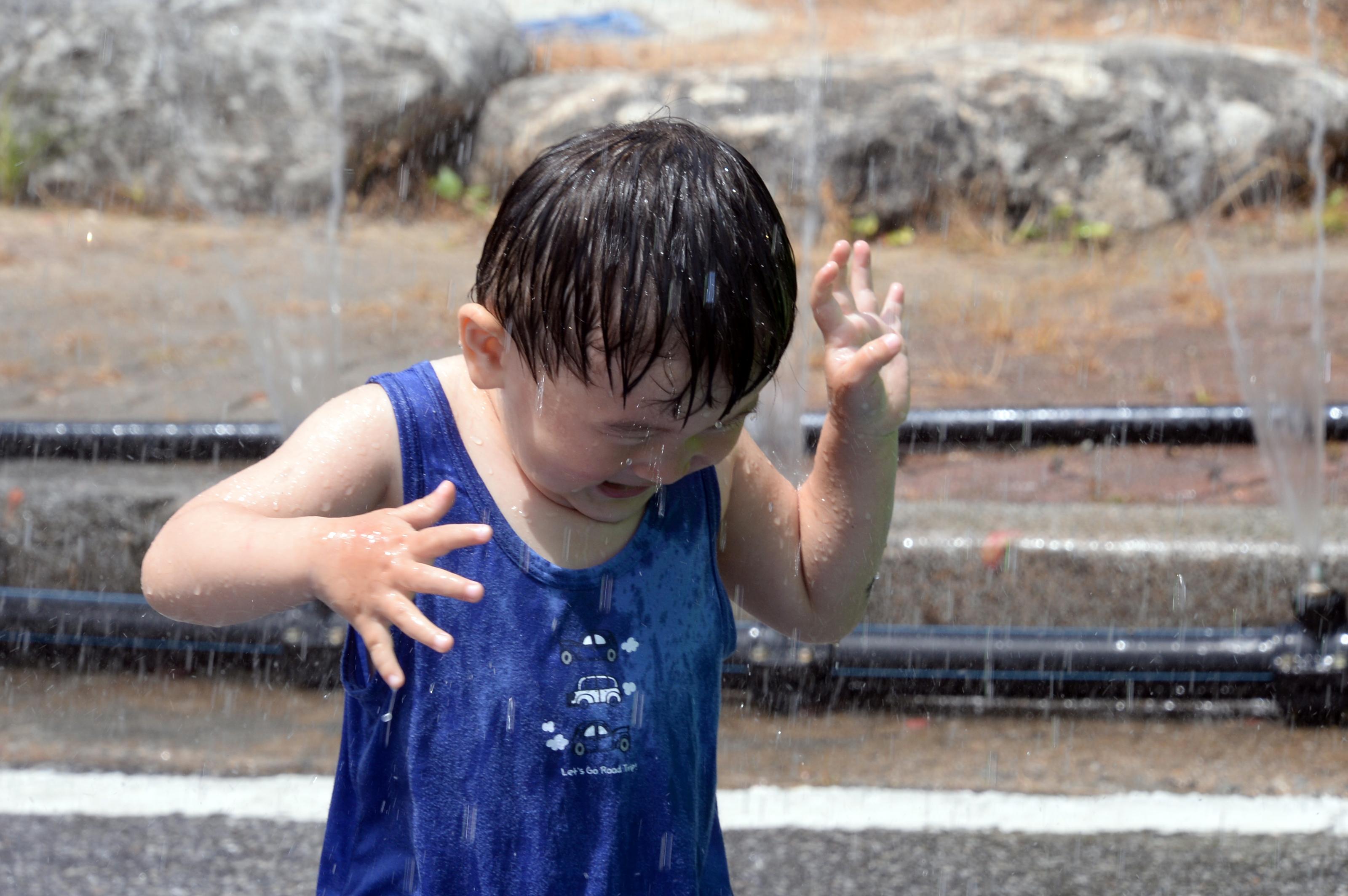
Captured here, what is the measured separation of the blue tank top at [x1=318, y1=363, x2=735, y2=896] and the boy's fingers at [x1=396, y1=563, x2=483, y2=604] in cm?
24

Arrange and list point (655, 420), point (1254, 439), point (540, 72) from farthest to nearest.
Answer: point (540, 72), point (1254, 439), point (655, 420)

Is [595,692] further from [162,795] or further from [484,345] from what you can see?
[162,795]

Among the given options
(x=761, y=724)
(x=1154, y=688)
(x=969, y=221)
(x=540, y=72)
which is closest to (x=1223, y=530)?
(x=1154, y=688)

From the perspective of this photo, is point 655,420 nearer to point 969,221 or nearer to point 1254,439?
point 1254,439

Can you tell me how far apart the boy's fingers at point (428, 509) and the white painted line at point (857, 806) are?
1.41 meters

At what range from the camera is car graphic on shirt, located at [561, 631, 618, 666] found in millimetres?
1426

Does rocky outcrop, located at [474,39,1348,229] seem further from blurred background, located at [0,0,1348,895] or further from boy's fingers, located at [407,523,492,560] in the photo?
boy's fingers, located at [407,523,492,560]

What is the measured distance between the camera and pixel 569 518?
4.80 feet

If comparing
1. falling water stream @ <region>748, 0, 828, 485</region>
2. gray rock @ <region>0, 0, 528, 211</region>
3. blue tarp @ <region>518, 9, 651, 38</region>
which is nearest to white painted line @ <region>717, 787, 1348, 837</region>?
falling water stream @ <region>748, 0, 828, 485</region>

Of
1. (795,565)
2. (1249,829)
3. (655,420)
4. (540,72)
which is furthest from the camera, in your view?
(540,72)

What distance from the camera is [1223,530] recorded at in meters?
3.05

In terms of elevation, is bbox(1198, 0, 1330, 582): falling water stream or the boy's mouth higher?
the boy's mouth

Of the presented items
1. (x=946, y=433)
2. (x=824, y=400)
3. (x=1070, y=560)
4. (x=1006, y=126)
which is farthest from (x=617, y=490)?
(x=1006, y=126)

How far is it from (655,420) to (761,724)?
177 centimetres
